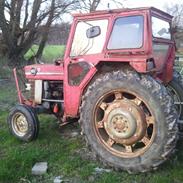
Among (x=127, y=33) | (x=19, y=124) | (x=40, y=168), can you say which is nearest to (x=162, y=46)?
(x=127, y=33)

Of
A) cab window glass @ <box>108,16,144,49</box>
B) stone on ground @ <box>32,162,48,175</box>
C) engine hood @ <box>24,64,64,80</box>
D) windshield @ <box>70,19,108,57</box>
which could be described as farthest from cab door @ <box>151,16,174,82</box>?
stone on ground @ <box>32,162,48,175</box>

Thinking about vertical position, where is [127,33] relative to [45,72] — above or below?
above

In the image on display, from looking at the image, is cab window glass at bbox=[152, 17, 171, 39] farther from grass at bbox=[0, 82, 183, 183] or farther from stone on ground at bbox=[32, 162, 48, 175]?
stone on ground at bbox=[32, 162, 48, 175]

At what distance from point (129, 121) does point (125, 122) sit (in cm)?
6

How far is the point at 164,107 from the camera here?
4.27 meters

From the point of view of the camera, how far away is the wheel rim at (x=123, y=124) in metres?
4.50

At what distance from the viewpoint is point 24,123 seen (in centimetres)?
595

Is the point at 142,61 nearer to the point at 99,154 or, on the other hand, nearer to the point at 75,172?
the point at 99,154

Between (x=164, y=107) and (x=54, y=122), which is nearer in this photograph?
(x=164, y=107)

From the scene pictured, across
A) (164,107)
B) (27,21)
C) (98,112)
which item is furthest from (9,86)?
(164,107)

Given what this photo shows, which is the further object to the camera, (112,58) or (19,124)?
(19,124)

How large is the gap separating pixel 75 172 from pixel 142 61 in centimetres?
163

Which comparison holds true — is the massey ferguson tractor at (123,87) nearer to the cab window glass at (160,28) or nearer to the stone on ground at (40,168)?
the cab window glass at (160,28)

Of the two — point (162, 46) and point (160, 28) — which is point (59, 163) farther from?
point (160, 28)
